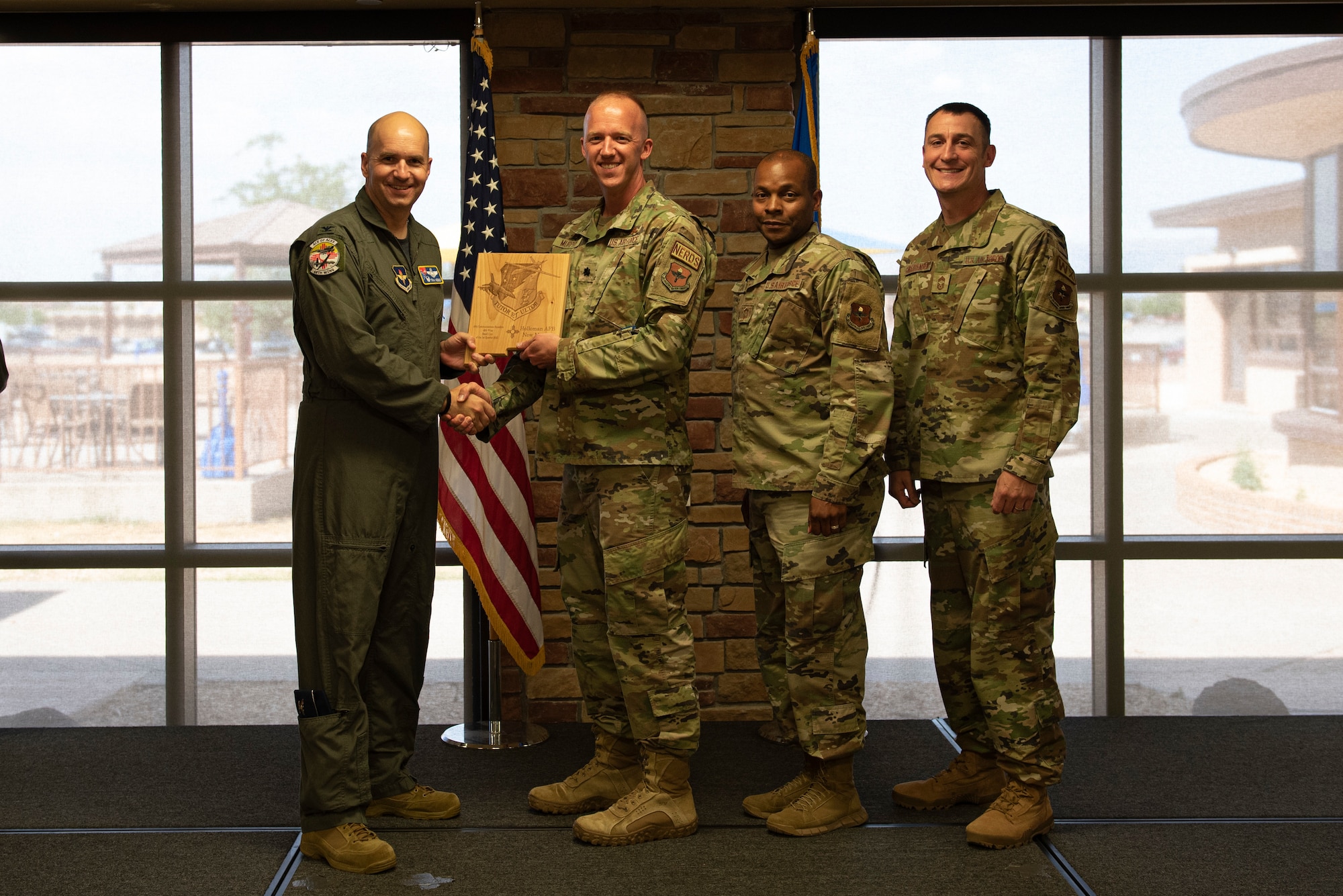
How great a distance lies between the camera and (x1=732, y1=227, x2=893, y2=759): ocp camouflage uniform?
2.61 meters

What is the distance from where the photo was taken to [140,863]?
2.54 m

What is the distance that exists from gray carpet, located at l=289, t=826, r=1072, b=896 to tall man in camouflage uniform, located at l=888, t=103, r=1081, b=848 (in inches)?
6.0

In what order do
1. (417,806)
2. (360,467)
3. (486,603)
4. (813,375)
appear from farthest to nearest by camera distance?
(486,603)
(417,806)
(813,375)
(360,467)

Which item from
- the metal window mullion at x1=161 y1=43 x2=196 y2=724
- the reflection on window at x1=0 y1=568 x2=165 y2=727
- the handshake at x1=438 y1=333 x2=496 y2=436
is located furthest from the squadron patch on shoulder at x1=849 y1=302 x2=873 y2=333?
the reflection on window at x1=0 y1=568 x2=165 y2=727

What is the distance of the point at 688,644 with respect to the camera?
2709mm

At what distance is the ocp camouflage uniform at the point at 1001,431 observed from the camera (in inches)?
102

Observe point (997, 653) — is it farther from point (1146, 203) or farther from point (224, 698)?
point (224, 698)

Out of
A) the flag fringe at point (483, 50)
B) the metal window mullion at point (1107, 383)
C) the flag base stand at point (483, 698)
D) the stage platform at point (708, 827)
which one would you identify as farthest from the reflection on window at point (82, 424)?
the metal window mullion at point (1107, 383)

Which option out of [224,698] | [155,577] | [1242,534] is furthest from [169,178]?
[1242,534]

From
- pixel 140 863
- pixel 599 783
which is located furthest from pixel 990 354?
pixel 140 863

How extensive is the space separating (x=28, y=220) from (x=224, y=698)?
6.20ft

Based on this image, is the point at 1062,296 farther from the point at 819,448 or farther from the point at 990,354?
the point at 819,448

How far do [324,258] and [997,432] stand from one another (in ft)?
5.53

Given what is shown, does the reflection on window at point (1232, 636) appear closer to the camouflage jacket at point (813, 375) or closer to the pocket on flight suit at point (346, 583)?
the camouflage jacket at point (813, 375)
